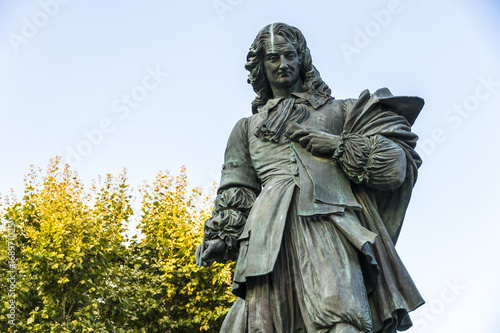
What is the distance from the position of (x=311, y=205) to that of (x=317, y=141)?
1.97ft

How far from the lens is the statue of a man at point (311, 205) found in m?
6.02

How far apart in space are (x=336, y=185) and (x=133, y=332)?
15112 mm

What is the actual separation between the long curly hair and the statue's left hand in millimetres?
666

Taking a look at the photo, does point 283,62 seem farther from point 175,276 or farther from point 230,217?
point 175,276

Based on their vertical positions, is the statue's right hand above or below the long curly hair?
below

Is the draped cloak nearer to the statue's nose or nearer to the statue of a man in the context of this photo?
the statue of a man

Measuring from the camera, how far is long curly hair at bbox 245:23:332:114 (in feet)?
23.4

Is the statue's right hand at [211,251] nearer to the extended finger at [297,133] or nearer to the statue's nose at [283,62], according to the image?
the extended finger at [297,133]

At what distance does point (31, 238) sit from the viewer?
21.7m

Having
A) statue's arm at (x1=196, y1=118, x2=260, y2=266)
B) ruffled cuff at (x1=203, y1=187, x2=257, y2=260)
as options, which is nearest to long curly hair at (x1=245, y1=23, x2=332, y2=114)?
statue's arm at (x1=196, y1=118, x2=260, y2=266)

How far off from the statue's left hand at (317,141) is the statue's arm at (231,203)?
27.1 inches

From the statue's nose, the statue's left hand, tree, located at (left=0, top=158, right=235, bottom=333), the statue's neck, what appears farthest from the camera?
tree, located at (left=0, top=158, right=235, bottom=333)

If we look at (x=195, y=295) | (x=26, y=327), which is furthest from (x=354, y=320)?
(x=195, y=295)

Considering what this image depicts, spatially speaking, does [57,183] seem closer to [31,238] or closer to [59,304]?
[31,238]
